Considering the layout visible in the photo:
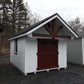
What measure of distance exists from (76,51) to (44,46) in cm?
398

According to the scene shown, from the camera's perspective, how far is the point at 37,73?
20.2ft

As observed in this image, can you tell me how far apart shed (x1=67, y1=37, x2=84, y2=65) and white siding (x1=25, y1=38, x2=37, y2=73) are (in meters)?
4.54

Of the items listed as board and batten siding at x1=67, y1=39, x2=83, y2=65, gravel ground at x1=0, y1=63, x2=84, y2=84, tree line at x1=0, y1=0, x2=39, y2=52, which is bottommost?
gravel ground at x1=0, y1=63, x2=84, y2=84

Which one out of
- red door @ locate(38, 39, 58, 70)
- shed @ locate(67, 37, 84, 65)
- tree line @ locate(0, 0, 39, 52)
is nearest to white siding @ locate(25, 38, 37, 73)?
red door @ locate(38, 39, 58, 70)

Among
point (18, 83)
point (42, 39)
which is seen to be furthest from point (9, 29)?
point (18, 83)

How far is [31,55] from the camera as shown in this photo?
238 inches

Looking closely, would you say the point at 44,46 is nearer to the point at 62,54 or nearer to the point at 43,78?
the point at 62,54

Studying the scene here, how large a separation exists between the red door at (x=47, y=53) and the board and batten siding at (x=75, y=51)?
115 inches

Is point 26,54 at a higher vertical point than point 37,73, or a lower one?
higher

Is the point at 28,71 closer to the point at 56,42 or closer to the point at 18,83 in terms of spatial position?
the point at 18,83

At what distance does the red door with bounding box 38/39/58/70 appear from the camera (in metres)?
6.35

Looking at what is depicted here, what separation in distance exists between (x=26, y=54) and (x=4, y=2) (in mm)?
15163

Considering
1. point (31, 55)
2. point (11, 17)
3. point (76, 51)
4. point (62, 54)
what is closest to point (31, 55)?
point (31, 55)

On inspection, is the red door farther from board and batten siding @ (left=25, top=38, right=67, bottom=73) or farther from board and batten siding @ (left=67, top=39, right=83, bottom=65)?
board and batten siding @ (left=67, top=39, right=83, bottom=65)
